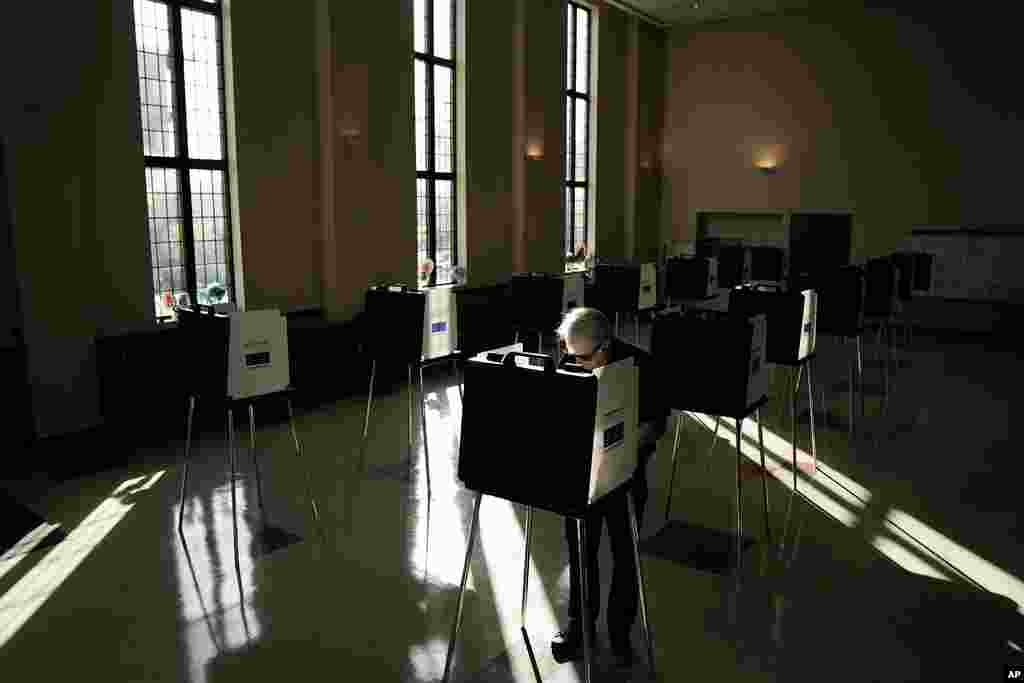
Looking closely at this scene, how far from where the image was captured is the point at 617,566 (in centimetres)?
337

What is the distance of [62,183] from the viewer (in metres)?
6.02

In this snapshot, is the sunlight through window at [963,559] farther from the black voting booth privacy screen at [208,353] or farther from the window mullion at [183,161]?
the window mullion at [183,161]

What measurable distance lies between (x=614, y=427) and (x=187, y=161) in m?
5.83

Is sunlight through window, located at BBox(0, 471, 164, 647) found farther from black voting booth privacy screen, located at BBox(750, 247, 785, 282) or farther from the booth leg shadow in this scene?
black voting booth privacy screen, located at BBox(750, 247, 785, 282)

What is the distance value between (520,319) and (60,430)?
397 cm

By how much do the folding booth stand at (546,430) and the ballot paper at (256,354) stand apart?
79.1 inches

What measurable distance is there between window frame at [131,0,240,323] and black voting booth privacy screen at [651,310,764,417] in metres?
4.71

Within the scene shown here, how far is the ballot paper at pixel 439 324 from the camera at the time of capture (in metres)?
5.43

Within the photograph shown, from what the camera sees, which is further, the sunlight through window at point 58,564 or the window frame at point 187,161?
the window frame at point 187,161

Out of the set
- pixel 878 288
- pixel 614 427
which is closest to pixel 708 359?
pixel 614 427

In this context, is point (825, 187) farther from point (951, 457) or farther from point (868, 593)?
point (868, 593)

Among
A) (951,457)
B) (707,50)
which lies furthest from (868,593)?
(707,50)

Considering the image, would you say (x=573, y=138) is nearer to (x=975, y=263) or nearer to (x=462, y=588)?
(x=975, y=263)

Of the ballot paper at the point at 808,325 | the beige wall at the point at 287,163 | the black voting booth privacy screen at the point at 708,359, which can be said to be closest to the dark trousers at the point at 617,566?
the black voting booth privacy screen at the point at 708,359
